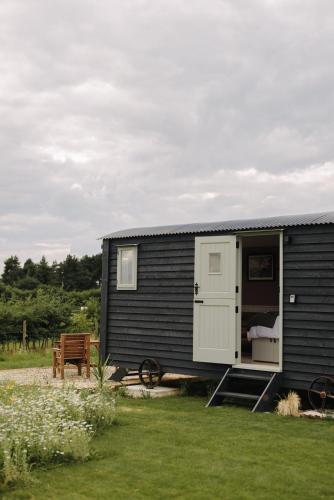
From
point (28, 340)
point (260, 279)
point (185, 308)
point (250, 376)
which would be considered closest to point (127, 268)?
point (185, 308)

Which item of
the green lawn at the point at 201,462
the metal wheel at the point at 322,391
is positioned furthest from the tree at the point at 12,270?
the green lawn at the point at 201,462

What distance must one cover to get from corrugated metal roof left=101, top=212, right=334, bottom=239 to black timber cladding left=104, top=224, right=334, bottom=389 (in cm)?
10

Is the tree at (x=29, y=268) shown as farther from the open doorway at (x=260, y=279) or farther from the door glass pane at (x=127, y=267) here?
the door glass pane at (x=127, y=267)

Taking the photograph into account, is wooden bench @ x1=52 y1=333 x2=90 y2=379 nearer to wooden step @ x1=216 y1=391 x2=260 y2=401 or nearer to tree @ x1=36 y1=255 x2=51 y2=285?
wooden step @ x1=216 y1=391 x2=260 y2=401

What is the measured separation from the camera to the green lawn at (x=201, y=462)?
5008 millimetres

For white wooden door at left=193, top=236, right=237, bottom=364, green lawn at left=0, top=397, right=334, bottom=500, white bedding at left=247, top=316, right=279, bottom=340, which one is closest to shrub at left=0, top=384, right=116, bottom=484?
green lawn at left=0, top=397, right=334, bottom=500

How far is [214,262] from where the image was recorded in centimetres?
970

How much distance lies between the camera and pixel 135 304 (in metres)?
11.0

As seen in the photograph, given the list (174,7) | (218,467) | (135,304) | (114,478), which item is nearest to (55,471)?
(114,478)

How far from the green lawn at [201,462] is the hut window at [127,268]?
3.31 metres

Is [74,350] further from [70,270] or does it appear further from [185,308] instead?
[70,270]

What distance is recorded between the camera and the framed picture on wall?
41.7 feet

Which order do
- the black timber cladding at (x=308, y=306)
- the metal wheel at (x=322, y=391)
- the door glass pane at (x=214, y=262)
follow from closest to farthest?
the metal wheel at (x=322, y=391) < the black timber cladding at (x=308, y=306) < the door glass pane at (x=214, y=262)

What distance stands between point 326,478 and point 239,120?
799 centimetres
